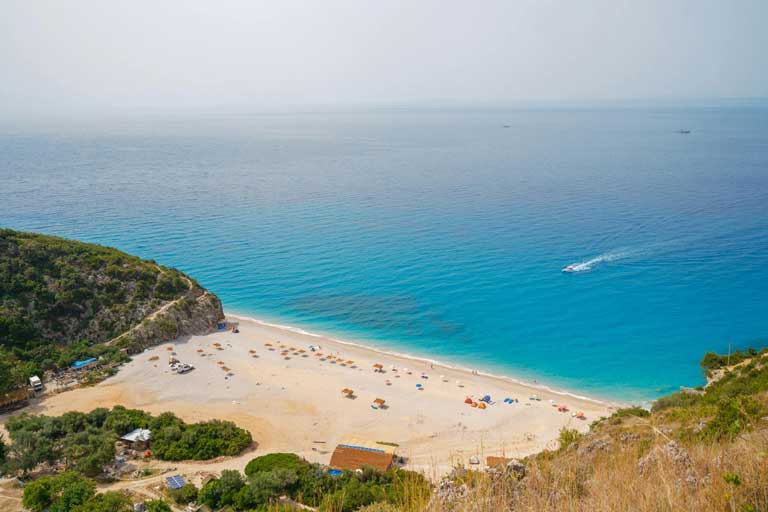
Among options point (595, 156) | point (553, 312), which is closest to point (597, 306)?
point (553, 312)

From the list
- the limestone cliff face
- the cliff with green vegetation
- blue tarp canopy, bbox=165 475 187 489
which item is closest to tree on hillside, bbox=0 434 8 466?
blue tarp canopy, bbox=165 475 187 489

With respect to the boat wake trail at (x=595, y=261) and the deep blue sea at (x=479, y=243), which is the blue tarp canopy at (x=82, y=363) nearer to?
the deep blue sea at (x=479, y=243)

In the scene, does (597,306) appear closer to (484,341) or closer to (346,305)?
(484,341)

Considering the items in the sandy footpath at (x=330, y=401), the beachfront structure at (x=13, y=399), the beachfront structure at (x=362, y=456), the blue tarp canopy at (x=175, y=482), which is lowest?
the sandy footpath at (x=330, y=401)

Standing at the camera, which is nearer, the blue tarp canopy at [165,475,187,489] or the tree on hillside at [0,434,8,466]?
the blue tarp canopy at [165,475,187,489]

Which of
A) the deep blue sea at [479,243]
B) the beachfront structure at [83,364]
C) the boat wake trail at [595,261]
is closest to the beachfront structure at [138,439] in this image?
the beachfront structure at [83,364]

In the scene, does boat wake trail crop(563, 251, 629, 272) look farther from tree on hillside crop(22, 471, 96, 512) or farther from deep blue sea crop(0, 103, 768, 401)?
tree on hillside crop(22, 471, 96, 512)

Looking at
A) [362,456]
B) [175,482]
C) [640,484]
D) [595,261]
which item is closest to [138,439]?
[175,482]
